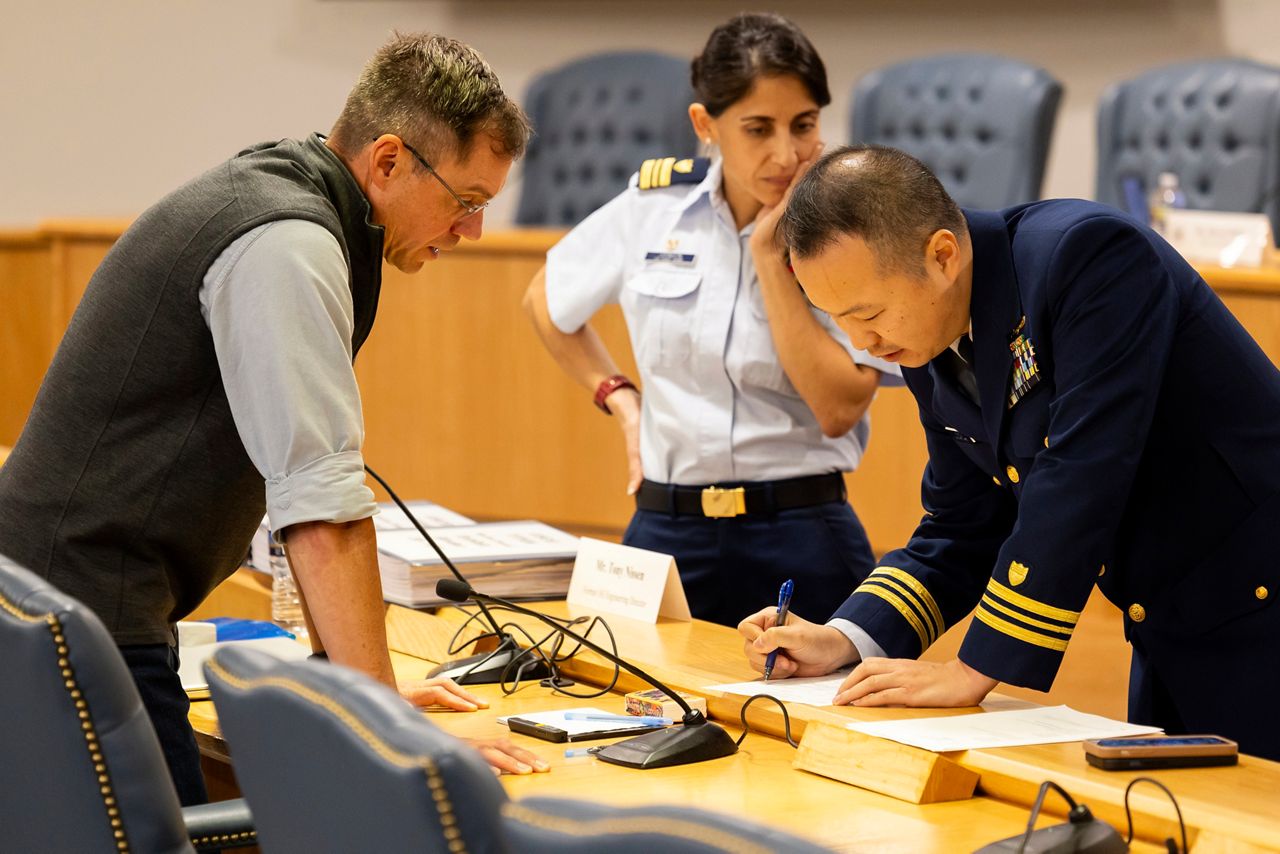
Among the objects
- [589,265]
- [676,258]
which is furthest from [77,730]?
[589,265]

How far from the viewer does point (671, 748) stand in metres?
1.73

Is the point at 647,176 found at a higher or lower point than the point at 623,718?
higher

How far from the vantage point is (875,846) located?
4.76 feet

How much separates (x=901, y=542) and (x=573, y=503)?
41.1 inches

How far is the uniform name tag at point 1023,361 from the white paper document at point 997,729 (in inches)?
14.0

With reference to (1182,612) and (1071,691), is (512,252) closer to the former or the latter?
(1071,691)

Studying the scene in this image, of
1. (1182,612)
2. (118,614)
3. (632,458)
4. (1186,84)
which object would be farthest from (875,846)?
(1186,84)

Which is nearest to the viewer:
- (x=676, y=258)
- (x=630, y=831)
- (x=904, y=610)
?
(x=630, y=831)

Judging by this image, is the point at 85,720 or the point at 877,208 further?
the point at 877,208

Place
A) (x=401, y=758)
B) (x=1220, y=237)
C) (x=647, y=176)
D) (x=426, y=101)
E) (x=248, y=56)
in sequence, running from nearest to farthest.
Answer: (x=401, y=758) → (x=426, y=101) → (x=647, y=176) → (x=1220, y=237) → (x=248, y=56)

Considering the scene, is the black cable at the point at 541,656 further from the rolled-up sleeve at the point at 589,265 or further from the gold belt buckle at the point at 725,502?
the rolled-up sleeve at the point at 589,265

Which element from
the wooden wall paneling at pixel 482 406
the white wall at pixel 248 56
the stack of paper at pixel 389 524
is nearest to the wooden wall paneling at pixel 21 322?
the wooden wall paneling at pixel 482 406

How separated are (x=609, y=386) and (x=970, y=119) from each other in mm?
2873

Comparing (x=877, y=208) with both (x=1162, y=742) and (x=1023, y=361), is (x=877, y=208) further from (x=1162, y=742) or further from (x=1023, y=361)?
(x=1162, y=742)
